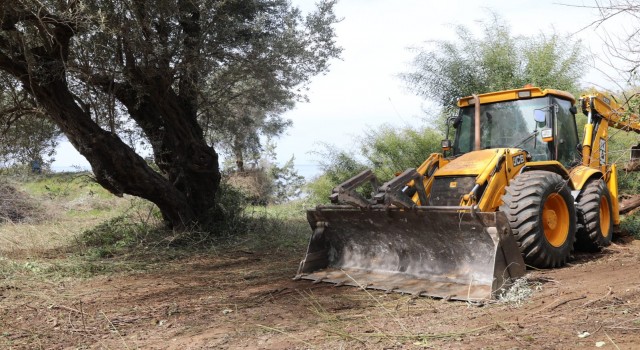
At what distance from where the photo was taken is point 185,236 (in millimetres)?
9500

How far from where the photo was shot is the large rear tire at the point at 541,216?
6.07 metres

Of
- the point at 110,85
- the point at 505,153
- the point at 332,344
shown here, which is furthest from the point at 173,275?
the point at 505,153

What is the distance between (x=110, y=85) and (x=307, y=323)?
17.3 feet

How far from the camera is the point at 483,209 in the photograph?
6.28m

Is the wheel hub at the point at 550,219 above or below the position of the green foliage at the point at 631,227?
above

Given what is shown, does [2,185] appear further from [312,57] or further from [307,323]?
[307,323]

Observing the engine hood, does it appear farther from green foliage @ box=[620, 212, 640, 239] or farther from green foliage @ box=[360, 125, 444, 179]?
green foliage @ box=[360, 125, 444, 179]

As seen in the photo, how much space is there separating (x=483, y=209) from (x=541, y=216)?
0.60m

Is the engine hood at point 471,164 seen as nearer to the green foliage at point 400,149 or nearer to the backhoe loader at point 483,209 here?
the backhoe loader at point 483,209

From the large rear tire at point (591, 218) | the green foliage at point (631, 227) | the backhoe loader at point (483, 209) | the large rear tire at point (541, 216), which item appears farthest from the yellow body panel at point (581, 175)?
the green foliage at point (631, 227)

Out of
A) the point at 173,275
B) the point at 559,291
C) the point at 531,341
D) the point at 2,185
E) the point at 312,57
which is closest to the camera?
the point at 531,341

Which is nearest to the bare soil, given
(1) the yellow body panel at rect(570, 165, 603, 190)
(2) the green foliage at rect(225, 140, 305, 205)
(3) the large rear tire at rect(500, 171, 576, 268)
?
(3) the large rear tire at rect(500, 171, 576, 268)

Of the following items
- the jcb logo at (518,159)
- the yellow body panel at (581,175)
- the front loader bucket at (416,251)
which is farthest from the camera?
the yellow body panel at (581,175)

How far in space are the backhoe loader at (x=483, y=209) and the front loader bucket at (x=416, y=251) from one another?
1 cm
